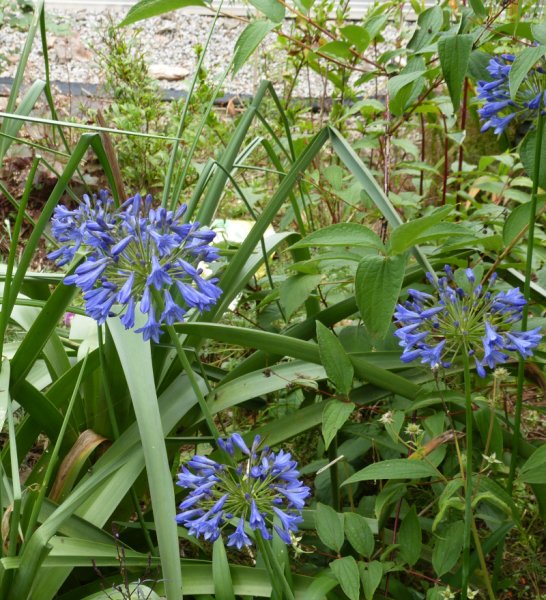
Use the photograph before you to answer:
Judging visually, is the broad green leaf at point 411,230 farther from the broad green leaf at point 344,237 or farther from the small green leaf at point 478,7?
the small green leaf at point 478,7

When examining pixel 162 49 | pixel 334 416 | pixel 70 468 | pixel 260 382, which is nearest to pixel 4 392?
pixel 70 468

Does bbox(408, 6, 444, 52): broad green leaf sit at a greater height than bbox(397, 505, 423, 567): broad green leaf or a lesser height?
greater

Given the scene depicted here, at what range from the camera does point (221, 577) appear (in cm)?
134

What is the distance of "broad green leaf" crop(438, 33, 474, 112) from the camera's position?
1371 mm

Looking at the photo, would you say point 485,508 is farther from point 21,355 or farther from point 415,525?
point 21,355

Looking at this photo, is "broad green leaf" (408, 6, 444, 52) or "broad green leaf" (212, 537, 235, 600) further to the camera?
"broad green leaf" (408, 6, 444, 52)

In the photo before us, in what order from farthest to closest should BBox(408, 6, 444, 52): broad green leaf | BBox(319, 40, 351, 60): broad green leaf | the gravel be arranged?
the gravel → BBox(319, 40, 351, 60): broad green leaf → BBox(408, 6, 444, 52): broad green leaf

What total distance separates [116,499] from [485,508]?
2.49ft

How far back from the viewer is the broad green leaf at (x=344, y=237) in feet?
4.30

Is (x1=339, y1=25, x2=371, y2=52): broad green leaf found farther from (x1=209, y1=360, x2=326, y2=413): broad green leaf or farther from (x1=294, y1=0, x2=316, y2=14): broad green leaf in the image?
(x1=209, y1=360, x2=326, y2=413): broad green leaf

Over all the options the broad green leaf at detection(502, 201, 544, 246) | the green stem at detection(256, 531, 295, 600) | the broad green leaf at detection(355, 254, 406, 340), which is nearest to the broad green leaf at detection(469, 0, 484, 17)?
the broad green leaf at detection(502, 201, 544, 246)

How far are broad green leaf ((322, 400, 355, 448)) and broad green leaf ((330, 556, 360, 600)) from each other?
0.63 ft

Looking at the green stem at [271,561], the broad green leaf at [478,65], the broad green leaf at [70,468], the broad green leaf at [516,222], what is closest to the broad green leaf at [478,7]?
the broad green leaf at [478,65]

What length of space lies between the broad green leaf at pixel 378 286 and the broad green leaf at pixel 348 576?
1.19ft
